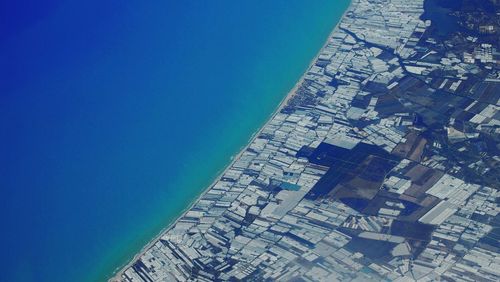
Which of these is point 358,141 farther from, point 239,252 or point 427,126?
point 239,252

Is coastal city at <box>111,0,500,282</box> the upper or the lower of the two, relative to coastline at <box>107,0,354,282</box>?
lower

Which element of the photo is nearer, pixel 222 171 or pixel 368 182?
pixel 368 182

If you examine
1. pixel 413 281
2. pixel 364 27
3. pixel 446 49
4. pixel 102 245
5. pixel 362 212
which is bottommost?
pixel 413 281

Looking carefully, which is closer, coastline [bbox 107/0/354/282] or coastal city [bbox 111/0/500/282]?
coastal city [bbox 111/0/500/282]

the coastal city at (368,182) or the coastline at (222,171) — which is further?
the coastline at (222,171)

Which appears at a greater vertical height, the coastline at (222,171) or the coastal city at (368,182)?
the coastline at (222,171)

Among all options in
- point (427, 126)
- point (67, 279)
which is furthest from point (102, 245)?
point (427, 126)

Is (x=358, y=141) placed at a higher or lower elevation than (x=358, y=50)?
lower

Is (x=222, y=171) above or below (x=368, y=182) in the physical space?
above
